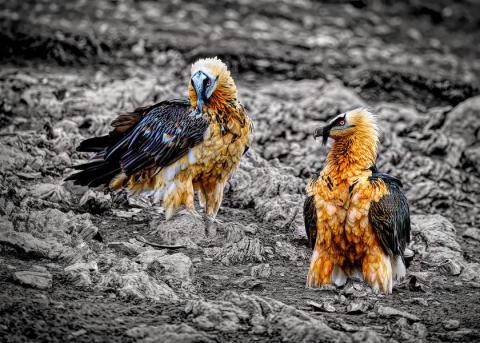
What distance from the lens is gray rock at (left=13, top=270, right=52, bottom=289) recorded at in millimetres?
5496

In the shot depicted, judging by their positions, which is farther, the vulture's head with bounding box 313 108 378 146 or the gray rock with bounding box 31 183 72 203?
the gray rock with bounding box 31 183 72 203

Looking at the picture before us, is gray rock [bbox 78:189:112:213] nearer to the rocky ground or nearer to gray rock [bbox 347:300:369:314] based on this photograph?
the rocky ground

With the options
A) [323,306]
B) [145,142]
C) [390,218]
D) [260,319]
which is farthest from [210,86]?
[260,319]

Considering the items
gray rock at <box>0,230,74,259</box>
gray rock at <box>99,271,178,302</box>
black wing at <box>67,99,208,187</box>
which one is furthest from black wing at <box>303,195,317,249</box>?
gray rock at <box>0,230,74,259</box>

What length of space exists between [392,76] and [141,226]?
6.24 metres

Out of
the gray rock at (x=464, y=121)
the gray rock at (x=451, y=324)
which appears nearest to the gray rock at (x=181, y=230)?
the gray rock at (x=451, y=324)

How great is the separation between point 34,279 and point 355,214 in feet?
8.82

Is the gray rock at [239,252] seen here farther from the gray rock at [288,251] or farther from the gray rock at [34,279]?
the gray rock at [34,279]

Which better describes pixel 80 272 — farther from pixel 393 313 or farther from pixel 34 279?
pixel 393 313

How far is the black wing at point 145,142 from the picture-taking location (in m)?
6.90

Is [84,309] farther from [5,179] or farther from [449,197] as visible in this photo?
[449,197]

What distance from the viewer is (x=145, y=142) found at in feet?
23.3

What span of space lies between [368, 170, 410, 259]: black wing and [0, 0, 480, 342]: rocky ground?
436mm

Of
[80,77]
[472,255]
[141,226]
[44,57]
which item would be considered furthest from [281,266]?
[44,57]
